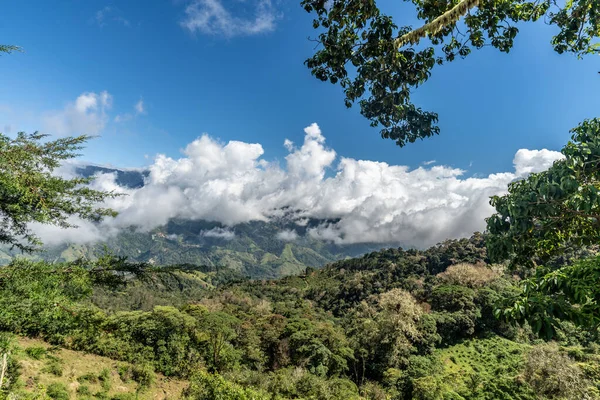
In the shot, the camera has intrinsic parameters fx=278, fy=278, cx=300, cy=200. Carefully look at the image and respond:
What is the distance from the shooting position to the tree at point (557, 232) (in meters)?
4.07

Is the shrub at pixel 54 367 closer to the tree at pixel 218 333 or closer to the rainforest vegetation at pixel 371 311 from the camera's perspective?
the rainforest vegetation at pixel 371 311

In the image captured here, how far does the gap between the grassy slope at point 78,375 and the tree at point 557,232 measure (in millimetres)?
29537

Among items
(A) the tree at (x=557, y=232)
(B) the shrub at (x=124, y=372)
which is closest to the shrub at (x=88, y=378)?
(B) the shrub at (x=124, y=372)

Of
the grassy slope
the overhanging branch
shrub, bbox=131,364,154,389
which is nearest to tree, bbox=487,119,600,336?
the overhanging branch

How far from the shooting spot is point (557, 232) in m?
6.88

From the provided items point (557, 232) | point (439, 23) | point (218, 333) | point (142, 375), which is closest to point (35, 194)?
point (439, 23)

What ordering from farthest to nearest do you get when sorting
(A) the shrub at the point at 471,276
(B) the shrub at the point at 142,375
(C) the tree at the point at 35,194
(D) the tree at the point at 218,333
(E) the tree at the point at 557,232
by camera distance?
(A) the shrub at the point at 471,276 → (D) the tree at the point at 218,333 → (B) the shrub at the point at 142,375 → (C) the tree at the point at 35,194 → (E) the tree at the point at 557,232

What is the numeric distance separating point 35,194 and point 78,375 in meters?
25.5

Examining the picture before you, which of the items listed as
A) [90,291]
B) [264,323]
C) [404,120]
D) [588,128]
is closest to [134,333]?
[264,323]

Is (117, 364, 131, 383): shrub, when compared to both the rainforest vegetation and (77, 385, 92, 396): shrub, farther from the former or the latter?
(77, 385, 92, 396): shrub

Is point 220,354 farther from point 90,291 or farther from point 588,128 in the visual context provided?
point 588,128

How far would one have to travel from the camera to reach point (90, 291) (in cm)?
1041

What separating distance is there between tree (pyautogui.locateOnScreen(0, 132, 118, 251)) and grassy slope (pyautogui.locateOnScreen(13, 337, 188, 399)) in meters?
16.8

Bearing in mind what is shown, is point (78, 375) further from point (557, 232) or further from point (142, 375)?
point (557, 232)
